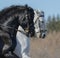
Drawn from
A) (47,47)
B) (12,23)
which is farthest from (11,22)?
(47,47)

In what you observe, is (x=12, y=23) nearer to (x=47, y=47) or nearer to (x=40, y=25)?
(x=40, y=25)

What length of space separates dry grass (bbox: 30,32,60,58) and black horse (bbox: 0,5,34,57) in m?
10.0

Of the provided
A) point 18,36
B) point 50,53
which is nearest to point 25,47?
point 18,36

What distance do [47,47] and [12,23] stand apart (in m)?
14.3

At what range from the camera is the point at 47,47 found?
2686cm

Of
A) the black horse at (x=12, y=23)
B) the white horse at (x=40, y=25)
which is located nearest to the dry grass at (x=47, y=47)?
the white horse at (x=40, y=25)

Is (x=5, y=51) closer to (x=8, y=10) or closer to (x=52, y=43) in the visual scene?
(x=8, y=10)

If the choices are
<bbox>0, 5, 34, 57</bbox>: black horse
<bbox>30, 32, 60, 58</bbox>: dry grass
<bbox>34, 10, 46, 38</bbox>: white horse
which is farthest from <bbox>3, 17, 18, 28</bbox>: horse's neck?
<bbox>30, 32, 60, 58</bbox>: dry grass

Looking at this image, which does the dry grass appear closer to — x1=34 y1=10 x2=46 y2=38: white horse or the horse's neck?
x1=34 y1=10 x2=46 y2=38: white horse

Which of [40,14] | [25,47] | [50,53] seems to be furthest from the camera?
[50,53]

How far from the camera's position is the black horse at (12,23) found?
1235cm

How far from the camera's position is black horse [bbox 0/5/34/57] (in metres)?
12.4

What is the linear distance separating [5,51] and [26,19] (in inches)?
34.4

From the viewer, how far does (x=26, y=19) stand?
501 inches
